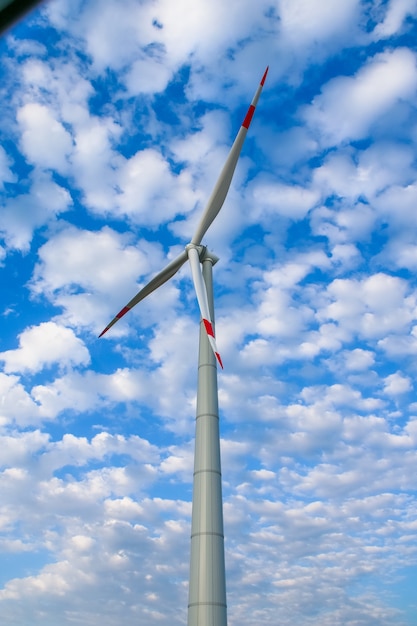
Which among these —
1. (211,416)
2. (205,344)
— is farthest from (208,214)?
(211,416)

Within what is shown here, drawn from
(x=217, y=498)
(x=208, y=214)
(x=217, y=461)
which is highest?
(x=208, y=214)

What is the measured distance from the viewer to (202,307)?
3344cm

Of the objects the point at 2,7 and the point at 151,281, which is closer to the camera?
the point at 2,7

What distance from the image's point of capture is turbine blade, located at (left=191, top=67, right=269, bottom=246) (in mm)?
38688

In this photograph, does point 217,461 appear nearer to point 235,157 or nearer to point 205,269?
point 205,269

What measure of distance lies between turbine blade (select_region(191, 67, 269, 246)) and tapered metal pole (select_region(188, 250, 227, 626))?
1002 centimetres

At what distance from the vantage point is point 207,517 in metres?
27.5

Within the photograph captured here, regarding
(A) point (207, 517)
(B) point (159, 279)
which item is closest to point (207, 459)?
(A) point (207, 517)

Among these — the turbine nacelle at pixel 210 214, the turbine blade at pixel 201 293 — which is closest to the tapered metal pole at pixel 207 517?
the turbine blade at pixel 201 293

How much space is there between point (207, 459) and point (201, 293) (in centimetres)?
1010

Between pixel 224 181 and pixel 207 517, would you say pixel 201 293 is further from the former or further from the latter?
pixel 207 517

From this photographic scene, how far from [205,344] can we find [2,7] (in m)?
30.4

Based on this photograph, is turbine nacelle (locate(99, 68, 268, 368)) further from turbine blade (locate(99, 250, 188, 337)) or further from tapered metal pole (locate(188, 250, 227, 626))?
tapered metal pole (locate(188, 250, 227, 626))

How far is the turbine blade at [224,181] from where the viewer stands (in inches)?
1523
